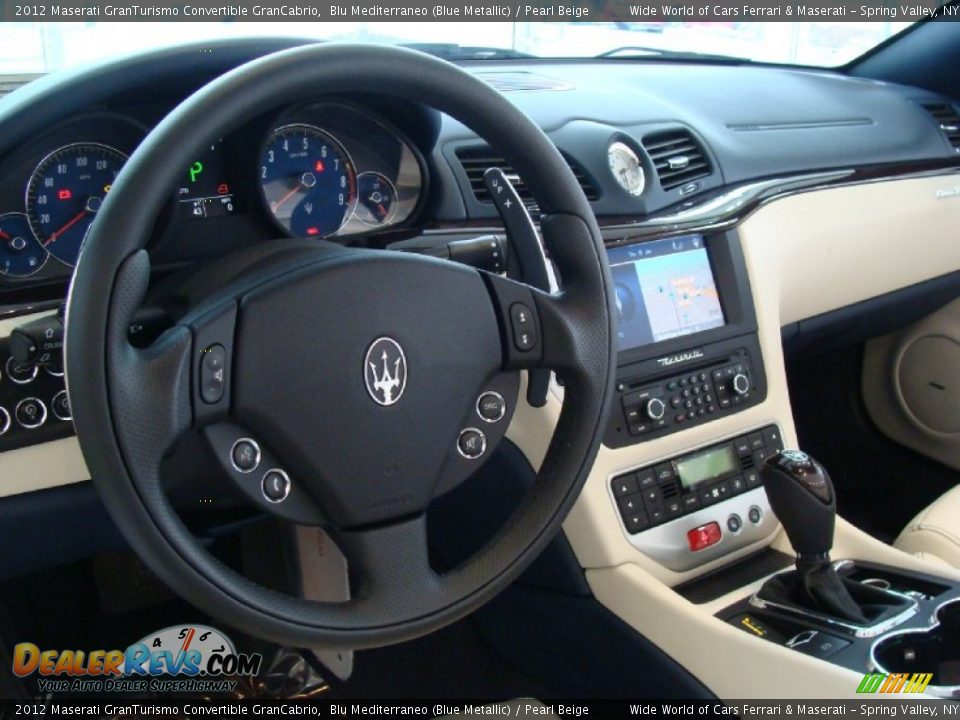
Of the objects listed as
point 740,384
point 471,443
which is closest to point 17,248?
point 471,443

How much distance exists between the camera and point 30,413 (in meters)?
1.10

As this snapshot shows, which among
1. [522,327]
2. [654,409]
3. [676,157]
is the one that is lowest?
[654,409]

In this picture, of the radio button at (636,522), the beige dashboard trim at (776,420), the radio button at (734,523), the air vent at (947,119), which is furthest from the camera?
the air vent at (947,119)

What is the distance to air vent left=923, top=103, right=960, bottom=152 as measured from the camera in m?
2.38

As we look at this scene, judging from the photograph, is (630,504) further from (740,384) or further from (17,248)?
(17,248)

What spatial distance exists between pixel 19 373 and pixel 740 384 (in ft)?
3.24

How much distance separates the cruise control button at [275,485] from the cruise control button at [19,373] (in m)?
0.28

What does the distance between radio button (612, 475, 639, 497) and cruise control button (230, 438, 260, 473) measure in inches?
24.7

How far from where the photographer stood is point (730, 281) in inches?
65.1

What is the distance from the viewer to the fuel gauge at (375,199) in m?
1.37

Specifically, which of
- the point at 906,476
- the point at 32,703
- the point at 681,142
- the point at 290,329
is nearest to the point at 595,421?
the point at 290,329

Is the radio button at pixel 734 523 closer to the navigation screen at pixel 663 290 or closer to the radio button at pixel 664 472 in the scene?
the radio button at pixel 664 472

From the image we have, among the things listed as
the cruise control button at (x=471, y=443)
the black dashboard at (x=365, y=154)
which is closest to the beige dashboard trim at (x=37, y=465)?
the black dashboard at (x=365, y=154)

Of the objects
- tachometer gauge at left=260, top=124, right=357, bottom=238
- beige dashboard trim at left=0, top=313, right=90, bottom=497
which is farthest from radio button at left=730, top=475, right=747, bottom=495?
beige dashboard trim at left=0, top=313, right=90, bottom=497
